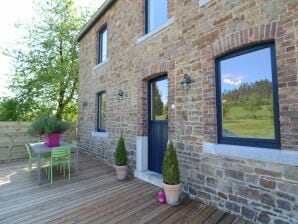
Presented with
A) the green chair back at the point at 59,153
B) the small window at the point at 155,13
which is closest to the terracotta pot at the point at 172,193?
the green chair back at the point at 59,153

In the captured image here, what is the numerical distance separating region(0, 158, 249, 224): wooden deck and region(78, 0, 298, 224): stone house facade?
420 mm

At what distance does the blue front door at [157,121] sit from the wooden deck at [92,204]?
0.69 m

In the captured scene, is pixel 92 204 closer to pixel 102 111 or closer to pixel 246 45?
pixel 246 45

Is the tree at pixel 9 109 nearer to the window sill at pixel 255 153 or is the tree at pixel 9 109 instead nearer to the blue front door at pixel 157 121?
the blue front door at pixel 157 121

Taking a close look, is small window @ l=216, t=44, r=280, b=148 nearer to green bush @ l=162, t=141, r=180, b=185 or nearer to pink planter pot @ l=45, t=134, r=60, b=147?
green bush @ l=162, t=141, r=180, b=185

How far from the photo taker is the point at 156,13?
17.2 ft

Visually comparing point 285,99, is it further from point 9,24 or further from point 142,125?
point 9,24

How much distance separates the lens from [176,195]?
352 cm

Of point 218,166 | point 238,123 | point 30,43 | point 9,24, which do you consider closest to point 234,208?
point 218,166

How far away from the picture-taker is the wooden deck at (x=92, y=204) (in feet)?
10.1

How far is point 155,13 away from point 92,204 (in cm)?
484

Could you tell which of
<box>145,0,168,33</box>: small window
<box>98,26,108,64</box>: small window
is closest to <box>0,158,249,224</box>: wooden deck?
<box>145,0,168,33</box>: small window

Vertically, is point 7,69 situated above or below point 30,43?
below

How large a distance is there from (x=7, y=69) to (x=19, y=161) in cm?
768
